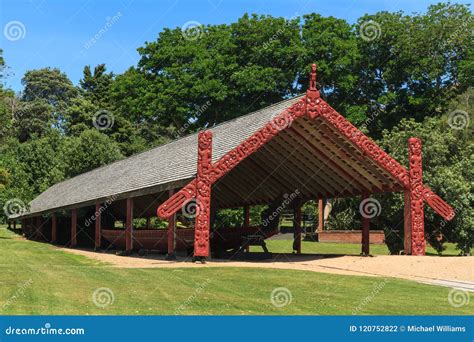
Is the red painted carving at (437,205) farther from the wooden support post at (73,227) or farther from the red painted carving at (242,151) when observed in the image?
the wooden support post at (73,227)

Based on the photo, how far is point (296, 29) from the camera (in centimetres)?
5322

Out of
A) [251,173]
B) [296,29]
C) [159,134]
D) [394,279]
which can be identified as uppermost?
[296,29]

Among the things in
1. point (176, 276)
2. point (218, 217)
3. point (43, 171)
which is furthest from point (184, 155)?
point (43, 171)

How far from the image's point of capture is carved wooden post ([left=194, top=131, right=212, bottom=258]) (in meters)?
20.4

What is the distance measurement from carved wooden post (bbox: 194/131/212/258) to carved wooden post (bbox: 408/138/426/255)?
8376 mm

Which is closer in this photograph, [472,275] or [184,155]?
[472,275]

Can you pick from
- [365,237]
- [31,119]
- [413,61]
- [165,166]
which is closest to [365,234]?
[365,237]

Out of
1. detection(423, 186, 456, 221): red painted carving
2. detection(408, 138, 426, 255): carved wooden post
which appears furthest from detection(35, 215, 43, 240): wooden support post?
detection(423, 186, 456, 221): red painted carving

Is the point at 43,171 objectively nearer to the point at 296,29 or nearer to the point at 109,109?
the point at 109,109

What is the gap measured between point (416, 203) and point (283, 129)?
6.18 meters

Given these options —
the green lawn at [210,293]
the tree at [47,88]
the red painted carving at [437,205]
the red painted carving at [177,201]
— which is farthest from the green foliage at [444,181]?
the tree at [47,88]
